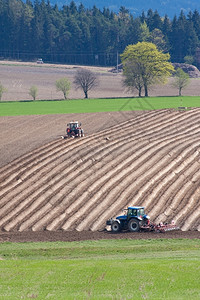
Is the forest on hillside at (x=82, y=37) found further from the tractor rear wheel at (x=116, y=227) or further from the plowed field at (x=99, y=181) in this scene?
the tractor rear wheel at (x=116, y=227)

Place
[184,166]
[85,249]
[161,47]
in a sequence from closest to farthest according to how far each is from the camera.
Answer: [85,249]
[184,166]
[161,47]

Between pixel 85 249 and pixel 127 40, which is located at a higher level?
pixel 127 40

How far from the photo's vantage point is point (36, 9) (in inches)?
7264

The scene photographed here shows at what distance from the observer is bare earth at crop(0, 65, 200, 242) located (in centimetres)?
3170

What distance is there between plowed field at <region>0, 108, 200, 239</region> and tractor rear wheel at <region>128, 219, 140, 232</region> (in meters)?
1.88

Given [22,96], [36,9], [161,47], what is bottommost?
[22,96]

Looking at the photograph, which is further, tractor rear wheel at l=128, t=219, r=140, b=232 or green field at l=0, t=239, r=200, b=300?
tractor rear wheel at l=128, t=219, r=140, b=232

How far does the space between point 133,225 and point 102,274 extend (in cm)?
1100

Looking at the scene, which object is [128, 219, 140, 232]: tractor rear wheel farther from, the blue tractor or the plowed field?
the plowed field

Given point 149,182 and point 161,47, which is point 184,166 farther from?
point 161,47

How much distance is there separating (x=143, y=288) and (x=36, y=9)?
176 m

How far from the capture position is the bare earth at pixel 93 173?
31.7 m

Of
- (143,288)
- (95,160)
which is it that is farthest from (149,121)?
(143,288)

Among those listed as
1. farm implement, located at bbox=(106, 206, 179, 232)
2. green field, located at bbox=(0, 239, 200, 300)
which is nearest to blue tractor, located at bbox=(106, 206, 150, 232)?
farm implement, located at bbox=(106, 206, 179, 232)
